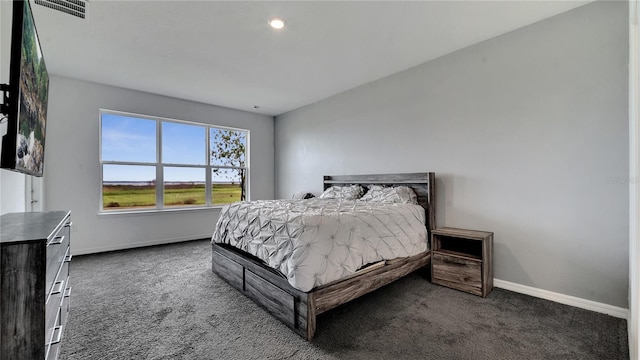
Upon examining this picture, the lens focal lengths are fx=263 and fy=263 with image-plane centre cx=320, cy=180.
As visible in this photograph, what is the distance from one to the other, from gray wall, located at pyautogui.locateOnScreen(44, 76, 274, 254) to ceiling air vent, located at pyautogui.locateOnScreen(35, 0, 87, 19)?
6.98 feet

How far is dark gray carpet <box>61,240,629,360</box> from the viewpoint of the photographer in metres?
1.72

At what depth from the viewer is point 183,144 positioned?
496 centimetres

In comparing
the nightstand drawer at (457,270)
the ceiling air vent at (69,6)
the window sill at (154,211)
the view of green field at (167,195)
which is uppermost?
the ceiling air vent at (69,6)

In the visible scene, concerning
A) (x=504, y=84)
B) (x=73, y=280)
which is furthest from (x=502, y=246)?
(x=73, y=280)

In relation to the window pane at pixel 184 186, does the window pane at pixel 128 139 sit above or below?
above

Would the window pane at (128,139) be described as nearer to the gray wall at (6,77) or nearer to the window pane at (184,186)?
the window pane at (184,186)

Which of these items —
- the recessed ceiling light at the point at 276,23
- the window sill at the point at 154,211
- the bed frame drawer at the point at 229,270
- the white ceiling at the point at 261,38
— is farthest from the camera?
the window sill at the point at 154,211

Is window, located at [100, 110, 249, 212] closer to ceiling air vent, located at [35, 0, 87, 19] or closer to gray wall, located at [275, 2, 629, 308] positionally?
ceiling air vent, located at [35, 0, 87, 19]

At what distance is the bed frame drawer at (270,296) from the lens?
1963mm

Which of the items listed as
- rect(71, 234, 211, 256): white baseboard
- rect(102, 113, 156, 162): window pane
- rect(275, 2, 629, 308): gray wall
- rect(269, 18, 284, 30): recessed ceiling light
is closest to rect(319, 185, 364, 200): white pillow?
rect(275, 2, 629, 308): gray wall

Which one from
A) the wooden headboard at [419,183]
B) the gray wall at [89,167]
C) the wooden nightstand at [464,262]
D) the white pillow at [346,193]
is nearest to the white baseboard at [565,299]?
the wooden nightstand at [464,262]

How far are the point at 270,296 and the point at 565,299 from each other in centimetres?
261

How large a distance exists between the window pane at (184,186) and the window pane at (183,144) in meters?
0.17

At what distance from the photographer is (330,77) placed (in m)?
3.85
